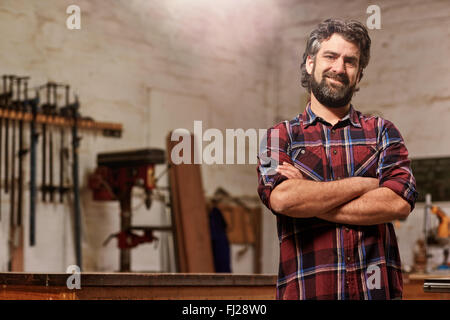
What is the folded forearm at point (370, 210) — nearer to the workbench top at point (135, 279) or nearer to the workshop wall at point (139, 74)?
the workbench top at point (135, 279)

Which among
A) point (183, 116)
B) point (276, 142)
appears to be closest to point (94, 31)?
point (183, 116)

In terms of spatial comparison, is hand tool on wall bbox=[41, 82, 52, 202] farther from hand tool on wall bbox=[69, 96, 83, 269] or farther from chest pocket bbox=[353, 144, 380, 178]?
chest pocket bbox=[353, 144, 380, 178]

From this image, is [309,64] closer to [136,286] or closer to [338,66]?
[338,66]

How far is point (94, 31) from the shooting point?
616cm

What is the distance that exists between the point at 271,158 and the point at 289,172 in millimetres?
84

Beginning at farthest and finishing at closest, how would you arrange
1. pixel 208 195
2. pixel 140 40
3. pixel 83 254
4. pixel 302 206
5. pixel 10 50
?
pixel 208 195 < pixel 140 40 < pixel 83 254 < pixel 10 50 < pixel 302 206

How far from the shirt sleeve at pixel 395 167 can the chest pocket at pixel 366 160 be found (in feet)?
0.05

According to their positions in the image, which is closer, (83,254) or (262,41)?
(83,254)

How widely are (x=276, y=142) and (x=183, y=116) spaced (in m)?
4.82

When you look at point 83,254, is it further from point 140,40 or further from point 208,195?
point 140,40

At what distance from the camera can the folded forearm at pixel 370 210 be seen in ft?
6.10

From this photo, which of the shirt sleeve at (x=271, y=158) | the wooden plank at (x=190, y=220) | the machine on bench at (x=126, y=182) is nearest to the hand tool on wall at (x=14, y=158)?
the machine on bench at (x=126, y=182)

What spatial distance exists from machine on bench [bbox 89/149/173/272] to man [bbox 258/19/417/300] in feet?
11.4

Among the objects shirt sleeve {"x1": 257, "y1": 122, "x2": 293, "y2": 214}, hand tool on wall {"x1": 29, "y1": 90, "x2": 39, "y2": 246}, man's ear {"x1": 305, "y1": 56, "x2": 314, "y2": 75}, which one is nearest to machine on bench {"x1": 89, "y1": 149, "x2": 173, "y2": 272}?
hand tool on wall {"x1": 29, "y1": 90, "x2": 39, "y2": 246}
